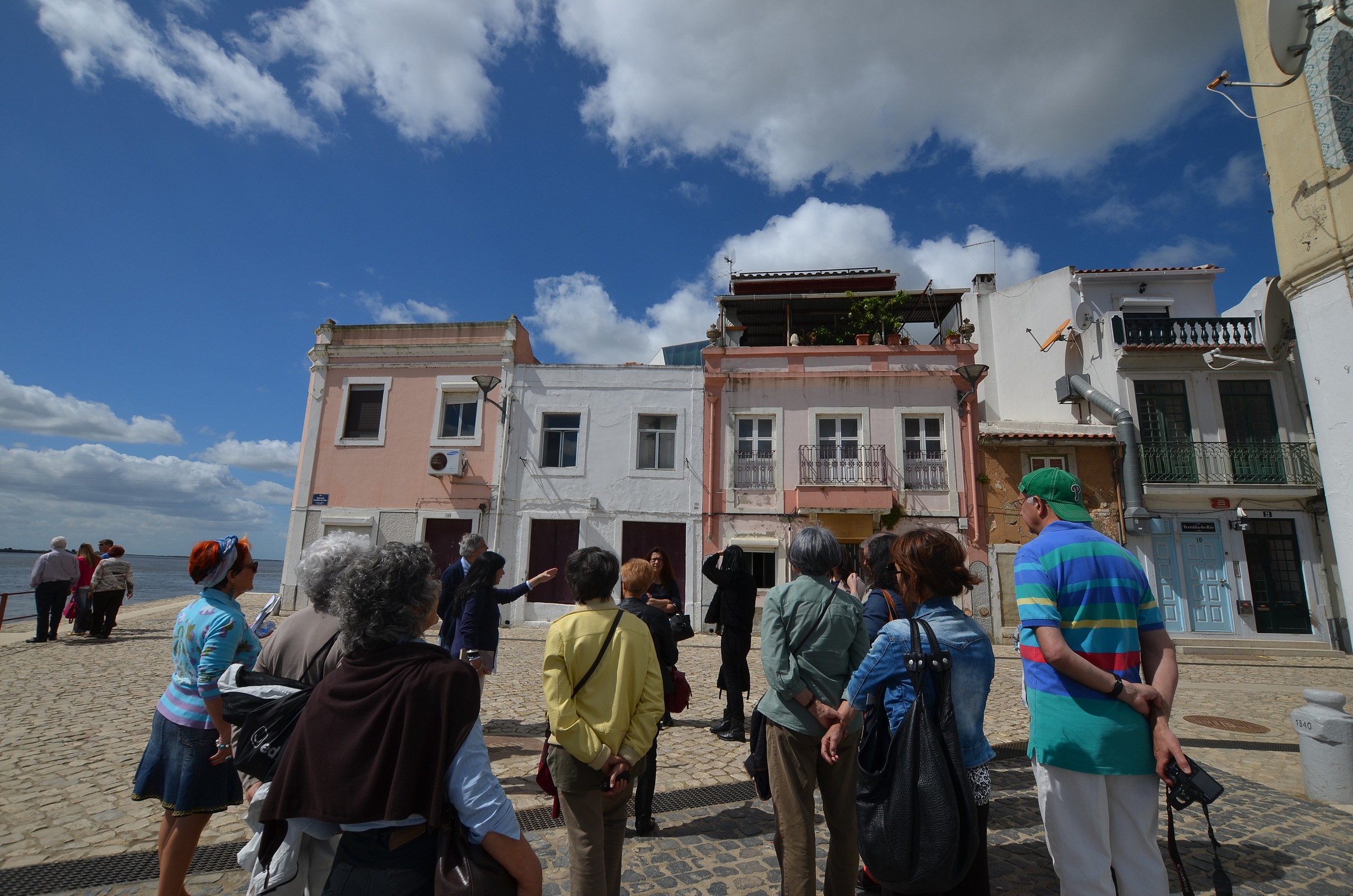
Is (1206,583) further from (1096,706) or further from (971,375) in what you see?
(1096,706)

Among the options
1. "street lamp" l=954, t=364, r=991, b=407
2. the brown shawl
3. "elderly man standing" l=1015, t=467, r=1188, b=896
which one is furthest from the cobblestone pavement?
"street lamp" l=954, t=364, r=991, b=407

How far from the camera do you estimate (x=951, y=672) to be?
2580 mm

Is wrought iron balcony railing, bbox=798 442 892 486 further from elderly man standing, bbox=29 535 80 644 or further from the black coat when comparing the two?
elderly man standing, bbox=29 535 80 644

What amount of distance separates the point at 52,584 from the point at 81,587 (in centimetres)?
139

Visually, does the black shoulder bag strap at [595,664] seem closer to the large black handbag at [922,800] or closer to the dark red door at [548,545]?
the large black handbag at [922,800]

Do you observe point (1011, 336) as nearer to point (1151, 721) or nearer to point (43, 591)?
point (1151, 721)

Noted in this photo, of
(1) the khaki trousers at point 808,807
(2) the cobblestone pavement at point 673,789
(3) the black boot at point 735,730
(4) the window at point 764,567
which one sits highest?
(4) the window at point 764,567

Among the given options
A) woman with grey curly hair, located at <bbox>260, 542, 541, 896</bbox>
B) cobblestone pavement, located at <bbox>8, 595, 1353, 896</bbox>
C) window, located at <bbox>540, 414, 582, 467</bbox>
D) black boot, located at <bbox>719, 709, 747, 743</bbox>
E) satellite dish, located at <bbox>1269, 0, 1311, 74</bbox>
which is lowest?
cobblestone pavement, located at <bbox>8, 595, 1353, 896</bbox>

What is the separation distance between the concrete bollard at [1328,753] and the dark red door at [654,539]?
12664 mm

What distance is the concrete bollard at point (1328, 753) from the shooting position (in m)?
4.75

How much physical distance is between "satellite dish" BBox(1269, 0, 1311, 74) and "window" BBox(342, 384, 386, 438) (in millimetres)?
18560

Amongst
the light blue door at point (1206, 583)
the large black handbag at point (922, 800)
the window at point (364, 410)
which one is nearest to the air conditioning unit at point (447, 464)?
the window at point (364, 410)

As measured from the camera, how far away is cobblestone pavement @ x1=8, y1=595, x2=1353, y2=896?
11.4ft

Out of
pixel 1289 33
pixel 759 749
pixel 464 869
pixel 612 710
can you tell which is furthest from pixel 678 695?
pixel 1289 33
